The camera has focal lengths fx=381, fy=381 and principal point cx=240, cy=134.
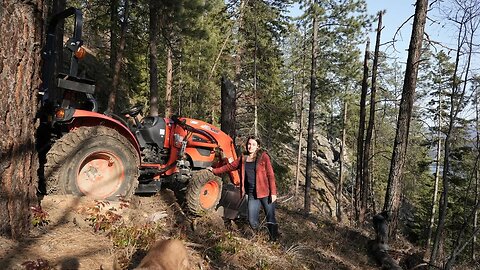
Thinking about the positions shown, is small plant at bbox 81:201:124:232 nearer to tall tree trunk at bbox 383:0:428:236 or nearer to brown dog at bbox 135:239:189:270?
brown dog at bbox 135:239:189:270

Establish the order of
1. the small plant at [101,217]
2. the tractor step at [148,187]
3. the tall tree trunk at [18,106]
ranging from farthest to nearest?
the tractor step at [148,187] → the small plant at [101,217] → the tall tree trunk at [18,106]

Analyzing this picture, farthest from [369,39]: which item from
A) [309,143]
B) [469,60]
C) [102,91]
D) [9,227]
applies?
[9,227]

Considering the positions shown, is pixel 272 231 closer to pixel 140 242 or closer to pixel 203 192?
pixel 203 192

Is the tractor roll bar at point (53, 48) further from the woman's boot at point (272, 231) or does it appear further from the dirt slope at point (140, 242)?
the woman's boot at point (272, 231)

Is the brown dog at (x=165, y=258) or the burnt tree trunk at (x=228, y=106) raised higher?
the burnt tree trunk at (x=228, y=106)

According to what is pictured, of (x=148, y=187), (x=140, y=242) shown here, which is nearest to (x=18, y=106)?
(x=140, y=242)

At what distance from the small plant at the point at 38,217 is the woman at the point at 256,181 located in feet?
9.52

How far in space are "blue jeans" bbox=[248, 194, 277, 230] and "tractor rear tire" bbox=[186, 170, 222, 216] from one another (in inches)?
22.6

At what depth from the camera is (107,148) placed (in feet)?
16.7

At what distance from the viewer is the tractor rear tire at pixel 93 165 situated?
15.1 ft

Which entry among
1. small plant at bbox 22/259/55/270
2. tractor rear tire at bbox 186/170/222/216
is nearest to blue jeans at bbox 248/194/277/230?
tractor rear tire at bbox 186/170/222/216

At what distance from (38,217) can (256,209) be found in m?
3.43

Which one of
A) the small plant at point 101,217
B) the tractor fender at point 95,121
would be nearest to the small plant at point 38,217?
the small plant at point 101,217

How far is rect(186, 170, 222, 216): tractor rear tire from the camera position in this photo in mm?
6152
